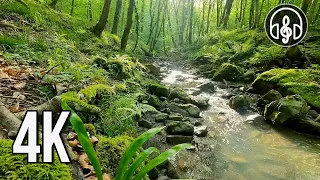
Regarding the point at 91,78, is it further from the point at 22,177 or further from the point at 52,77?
the point at 22,177

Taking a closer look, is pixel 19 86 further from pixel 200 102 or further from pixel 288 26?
pixel 288 26

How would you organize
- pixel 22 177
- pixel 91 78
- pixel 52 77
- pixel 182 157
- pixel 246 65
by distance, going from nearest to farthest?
pixel 22 177, pixel 52 77, pixel 182 157, pixel 91 78, pixel 246 65

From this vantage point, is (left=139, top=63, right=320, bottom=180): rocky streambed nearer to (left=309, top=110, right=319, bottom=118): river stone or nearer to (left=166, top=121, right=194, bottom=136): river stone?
(left=166, top=121, right=194, bottom=136): river stone

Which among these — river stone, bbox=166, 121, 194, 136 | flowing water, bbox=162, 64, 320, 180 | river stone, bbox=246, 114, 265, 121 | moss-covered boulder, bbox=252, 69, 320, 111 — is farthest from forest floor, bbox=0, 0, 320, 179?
flowing water, bbox=162, 64, 320, 180

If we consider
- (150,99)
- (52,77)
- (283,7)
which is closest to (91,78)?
(52,77)

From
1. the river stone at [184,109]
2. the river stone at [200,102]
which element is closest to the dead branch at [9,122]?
the river stone at [184,109]

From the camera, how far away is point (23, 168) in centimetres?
147

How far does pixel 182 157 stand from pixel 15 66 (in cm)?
291

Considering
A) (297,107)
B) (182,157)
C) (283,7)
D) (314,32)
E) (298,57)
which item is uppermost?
(283,7)

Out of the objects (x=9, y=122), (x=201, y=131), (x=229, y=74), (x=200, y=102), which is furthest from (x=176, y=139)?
(x=229, y=74)

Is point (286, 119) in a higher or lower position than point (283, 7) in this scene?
lower

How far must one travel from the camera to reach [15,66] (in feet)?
12.2

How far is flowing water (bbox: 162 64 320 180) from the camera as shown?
13.4 feet

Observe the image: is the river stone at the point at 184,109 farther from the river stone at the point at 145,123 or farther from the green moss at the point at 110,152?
the green moss at the point at 110,152
